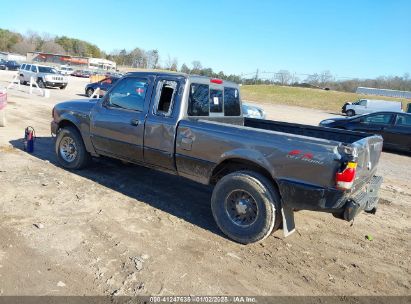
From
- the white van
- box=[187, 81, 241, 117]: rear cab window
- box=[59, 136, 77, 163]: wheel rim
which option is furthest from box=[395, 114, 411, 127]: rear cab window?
the white van

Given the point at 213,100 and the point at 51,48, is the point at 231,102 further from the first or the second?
the point at 51,48

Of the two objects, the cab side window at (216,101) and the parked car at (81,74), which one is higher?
the parked car at (81,74)

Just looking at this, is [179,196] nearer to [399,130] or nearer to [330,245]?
[330,245]

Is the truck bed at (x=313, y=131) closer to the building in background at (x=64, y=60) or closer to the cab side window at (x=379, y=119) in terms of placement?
the cab side window at (x=379, y=119)

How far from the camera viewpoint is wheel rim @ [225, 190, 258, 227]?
169 inches

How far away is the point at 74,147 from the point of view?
21.0 ft

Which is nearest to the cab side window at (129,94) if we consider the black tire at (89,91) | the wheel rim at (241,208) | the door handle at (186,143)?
the door handle at (186,143)

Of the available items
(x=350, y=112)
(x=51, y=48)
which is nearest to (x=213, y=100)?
(x=350, y=112)

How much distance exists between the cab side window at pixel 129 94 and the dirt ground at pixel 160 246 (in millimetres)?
1376

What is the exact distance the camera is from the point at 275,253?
4125 millimetres

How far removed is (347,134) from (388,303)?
2508 mm

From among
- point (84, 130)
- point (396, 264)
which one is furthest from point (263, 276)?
point (84, 130)

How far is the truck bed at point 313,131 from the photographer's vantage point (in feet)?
16.8

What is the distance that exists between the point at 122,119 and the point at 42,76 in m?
22.8
